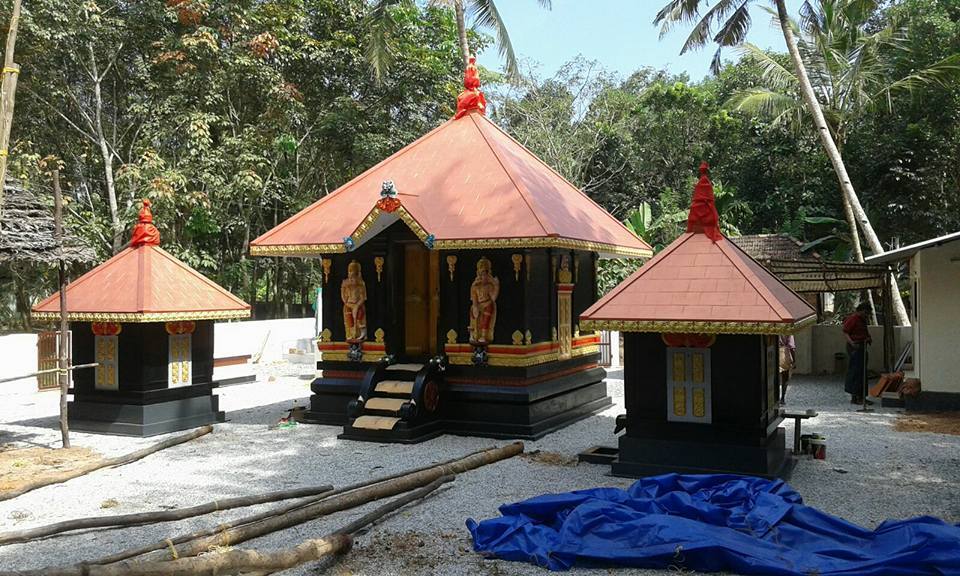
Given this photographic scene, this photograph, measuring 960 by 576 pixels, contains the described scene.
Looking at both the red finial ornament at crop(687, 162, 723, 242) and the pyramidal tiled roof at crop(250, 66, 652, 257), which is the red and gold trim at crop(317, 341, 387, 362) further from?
the red finial ornament at crop(687, 162, 723, 242)

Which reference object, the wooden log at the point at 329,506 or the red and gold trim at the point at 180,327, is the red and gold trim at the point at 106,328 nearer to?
the red and gold trim at the point at 180,327

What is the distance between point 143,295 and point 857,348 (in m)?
10.9

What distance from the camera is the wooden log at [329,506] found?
514 cm

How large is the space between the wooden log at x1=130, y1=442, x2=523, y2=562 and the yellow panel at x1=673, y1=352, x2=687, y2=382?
2.23 m

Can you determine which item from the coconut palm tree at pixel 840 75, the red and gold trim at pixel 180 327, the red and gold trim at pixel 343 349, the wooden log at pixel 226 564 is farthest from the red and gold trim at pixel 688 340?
the coconut palm tree at pixel 840 75

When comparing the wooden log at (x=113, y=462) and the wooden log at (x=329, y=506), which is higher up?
the wooden log at (x=329, y=506)

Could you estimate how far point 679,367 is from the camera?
7.80 metres

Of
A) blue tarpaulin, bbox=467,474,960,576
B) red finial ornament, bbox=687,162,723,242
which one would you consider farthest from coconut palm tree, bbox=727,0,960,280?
blue tarpaulin, bbox=467,474,960,576

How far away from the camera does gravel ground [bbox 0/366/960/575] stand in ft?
18.6

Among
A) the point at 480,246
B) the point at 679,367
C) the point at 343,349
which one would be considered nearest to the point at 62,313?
the point at 343,349

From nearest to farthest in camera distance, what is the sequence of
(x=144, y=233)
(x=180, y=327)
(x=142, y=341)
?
1. (x=142, y=341)
2. (x=180, y=327)
3. (x=144, y=233)

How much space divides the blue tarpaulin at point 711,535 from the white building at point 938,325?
23.2ft

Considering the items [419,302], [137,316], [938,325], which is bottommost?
[938,325]

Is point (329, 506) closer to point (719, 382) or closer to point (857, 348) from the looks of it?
point (719, 382)
